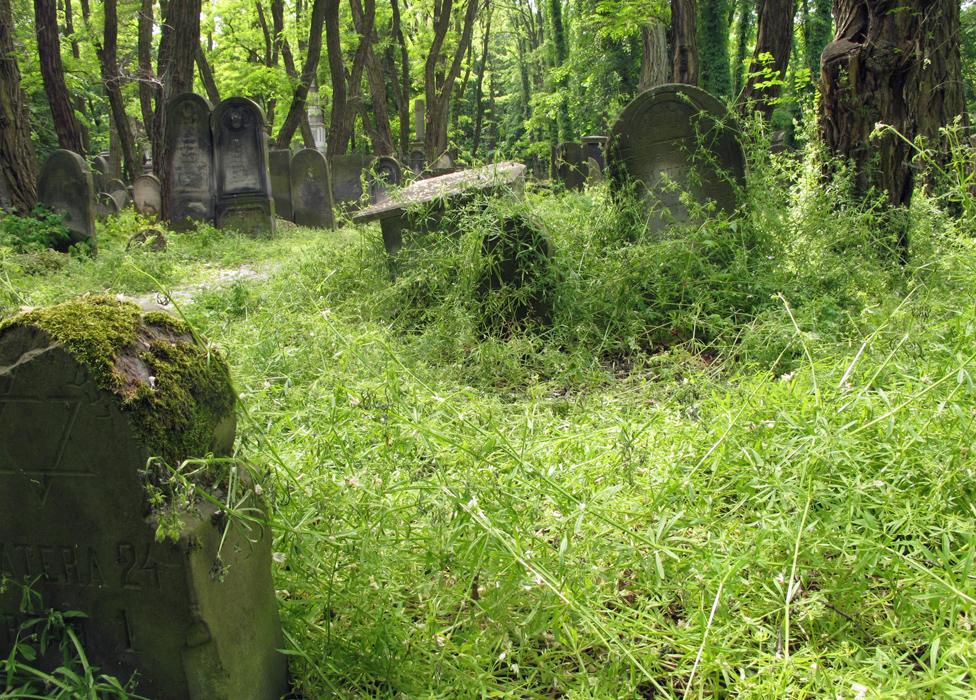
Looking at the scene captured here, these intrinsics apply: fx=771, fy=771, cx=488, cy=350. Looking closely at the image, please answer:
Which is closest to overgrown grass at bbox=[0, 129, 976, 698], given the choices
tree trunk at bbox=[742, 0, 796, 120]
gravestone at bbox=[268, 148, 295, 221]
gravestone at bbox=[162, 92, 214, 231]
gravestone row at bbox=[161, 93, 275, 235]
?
tree trunk at bbox=[742, 0, 796, 120]

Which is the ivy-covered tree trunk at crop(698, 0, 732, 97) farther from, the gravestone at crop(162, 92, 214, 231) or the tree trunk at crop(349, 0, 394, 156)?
the gravestone at crop(162, 92, 214, 231)

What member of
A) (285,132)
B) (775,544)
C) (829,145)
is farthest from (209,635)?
(285,132)

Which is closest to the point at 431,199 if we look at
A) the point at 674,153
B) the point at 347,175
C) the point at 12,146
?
the point at 674,153

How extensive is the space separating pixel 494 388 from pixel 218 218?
32.9ft

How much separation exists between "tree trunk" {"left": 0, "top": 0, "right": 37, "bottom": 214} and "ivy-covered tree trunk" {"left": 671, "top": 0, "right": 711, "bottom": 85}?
9.66 metres

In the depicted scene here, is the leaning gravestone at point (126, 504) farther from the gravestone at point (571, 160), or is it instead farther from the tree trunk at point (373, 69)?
the tree trunk at point (373, 69)

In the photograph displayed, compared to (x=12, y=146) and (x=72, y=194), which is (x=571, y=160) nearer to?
(x=72, y=194)

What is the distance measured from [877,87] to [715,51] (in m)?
21.1

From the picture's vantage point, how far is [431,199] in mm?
6500

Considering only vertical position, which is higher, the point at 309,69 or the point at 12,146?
the point at 309,69

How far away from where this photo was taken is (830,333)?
171 inches

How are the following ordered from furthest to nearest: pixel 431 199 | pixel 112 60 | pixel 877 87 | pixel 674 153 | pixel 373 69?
pixel 373 69, pixel 112 60, pixel 674 153, pixel 431 199, pixel 877 87

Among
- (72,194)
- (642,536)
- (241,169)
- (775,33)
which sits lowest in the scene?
(642,536)

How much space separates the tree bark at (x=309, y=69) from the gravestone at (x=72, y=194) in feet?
29.3
